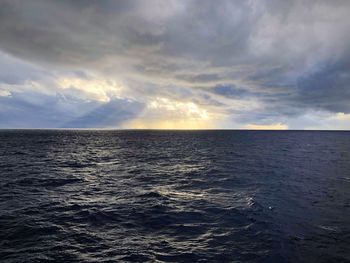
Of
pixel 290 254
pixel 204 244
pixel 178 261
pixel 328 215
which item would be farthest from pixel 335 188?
pixel 178 261

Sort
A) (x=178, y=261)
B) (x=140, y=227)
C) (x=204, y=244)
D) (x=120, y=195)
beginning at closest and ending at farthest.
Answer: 1. (x=178, y=261)
2. (x=204, y=244)
3. (x=140, y=227)
4. (x=120, y=195)

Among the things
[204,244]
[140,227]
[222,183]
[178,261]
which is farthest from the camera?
[222,183]

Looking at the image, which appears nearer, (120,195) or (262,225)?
(262,225)

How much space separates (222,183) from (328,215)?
45.5 feet

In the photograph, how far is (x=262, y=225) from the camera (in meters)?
19.9

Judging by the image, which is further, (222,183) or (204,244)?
(222,183)

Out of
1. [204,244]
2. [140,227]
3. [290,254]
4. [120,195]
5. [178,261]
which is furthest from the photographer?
[120,195]

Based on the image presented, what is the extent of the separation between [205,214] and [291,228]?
6258 millimetres

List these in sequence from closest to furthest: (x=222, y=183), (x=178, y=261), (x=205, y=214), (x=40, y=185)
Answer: (x=178, y=261)
(x=205, y=214)
(x=40, y=185)
(x=222, y=183)

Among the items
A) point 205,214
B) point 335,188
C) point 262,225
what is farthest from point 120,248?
point 335,188

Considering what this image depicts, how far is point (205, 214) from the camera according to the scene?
2217cm

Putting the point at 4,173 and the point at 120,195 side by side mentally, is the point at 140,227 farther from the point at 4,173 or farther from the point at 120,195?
the point at 4,173

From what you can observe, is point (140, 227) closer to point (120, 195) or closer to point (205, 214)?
point (205, 214)

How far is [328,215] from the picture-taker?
2222 centimetres
